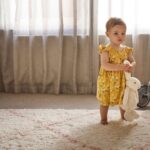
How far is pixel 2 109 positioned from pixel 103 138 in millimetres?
828

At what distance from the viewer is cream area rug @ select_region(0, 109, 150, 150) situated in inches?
62.9

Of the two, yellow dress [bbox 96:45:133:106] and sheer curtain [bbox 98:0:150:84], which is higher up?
sheer curtain [bbox 98:0:150:84]

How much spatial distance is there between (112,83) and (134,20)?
88 centimetres

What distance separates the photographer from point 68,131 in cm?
179

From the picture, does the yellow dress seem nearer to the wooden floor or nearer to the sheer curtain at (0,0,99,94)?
the wooden floor

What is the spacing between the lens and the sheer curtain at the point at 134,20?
2.59 m

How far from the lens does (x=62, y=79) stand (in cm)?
274

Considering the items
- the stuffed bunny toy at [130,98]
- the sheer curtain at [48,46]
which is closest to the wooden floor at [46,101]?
the sheer curtain at [48,46]

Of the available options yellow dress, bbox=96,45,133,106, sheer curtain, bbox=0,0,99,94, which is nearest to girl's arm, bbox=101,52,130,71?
yellow dress, bbox=96,45,133,106

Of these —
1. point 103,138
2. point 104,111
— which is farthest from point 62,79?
point 103,138

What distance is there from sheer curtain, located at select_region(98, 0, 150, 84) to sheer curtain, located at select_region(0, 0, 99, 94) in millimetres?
75

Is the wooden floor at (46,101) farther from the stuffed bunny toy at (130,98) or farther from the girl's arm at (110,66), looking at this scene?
the girl's arm at (110,66)

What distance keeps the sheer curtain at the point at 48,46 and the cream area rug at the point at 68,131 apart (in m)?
0.56

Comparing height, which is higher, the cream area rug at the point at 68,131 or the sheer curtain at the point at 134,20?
the sheer curtain at the point at 134,20
